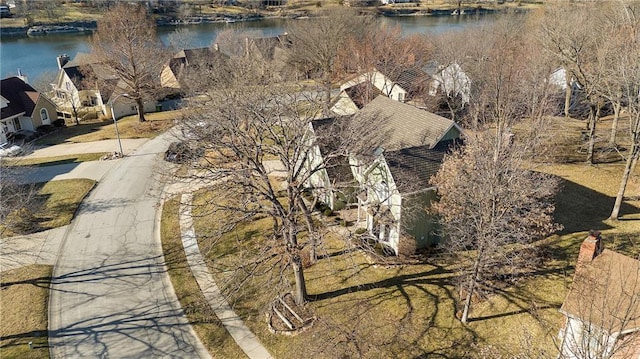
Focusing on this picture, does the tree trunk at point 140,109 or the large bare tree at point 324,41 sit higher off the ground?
the large bare tree at point 324,41

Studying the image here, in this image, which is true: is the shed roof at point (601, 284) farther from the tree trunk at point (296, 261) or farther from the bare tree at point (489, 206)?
the tree trunk at point (296, 261)

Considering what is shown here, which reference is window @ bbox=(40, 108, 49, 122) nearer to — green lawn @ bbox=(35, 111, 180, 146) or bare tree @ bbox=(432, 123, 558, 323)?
green lawn @ bbox=(35, 111, 180, 146)

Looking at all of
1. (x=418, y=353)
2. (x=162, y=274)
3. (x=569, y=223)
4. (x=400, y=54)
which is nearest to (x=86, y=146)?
(x=162, y=274)

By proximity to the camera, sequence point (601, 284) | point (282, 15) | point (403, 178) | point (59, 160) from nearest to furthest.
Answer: point (601, 284)
point (403, 178)
point (59, 160)
point (282, 15)

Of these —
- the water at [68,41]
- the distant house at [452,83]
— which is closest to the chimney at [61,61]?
the water at [68,41]

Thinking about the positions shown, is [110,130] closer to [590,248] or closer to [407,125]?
[407,125]

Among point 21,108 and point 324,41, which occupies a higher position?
point 324,41

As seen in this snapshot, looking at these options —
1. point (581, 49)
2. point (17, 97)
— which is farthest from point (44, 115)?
point (581, 49)
